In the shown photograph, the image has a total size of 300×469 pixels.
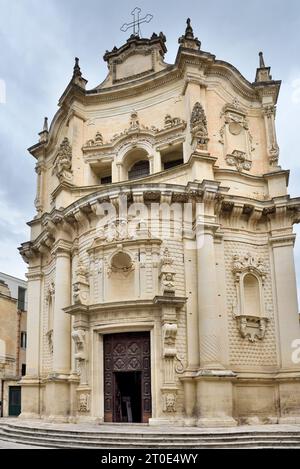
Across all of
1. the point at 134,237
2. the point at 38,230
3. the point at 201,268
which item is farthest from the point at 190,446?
the point at 38,230

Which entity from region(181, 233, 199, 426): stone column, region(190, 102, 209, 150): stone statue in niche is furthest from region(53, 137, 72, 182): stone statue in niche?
region(181, 233, 199, 426): stone column

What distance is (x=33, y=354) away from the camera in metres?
23.6

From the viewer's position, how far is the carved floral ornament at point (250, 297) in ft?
62.5

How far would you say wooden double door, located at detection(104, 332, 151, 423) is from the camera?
60.6 ft

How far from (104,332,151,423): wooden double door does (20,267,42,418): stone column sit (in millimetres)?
5060

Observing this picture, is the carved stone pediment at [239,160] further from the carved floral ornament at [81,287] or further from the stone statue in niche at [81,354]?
the stone statue in niche at [81,354]

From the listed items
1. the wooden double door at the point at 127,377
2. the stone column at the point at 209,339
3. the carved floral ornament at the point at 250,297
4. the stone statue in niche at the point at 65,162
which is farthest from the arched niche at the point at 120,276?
the stone statue in niche at the point at 65,162

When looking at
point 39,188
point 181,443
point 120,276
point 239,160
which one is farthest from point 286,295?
point 39,188

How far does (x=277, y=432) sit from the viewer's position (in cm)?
1472

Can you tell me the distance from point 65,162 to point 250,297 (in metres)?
9.51

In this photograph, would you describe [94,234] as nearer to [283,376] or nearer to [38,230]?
[38,230]
